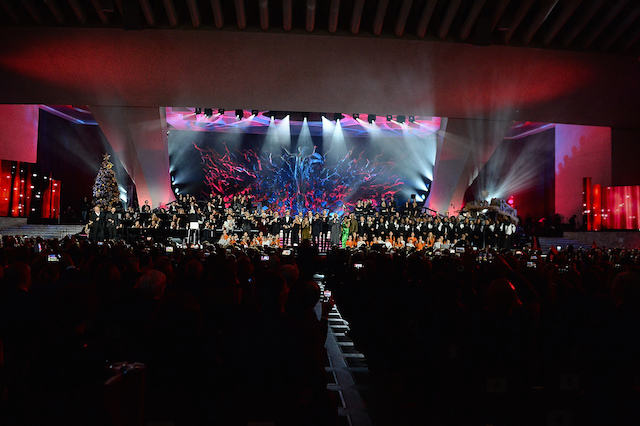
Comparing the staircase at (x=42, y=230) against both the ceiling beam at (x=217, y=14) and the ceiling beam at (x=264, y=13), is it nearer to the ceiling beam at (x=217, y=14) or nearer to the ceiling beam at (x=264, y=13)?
the ceiling beam at (x=217, y=14)

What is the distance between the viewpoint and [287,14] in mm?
10375

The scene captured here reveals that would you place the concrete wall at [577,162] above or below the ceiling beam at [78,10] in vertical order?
below

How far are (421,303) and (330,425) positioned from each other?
1.99m

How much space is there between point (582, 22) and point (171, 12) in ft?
29.1

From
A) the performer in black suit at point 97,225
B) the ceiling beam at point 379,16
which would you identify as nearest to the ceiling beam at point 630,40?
the ceiling beam at point 379,16

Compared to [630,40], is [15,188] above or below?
below

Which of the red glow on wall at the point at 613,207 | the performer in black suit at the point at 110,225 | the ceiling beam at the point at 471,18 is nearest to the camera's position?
the ceiling beam at the point at 471,18

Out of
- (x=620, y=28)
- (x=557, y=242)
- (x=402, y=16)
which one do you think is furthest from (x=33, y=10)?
(x=557, y=242)

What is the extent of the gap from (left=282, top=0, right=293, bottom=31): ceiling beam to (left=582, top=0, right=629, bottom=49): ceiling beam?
22.1 feet

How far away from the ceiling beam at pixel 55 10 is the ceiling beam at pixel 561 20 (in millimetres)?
10718

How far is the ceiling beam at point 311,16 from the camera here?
993cm

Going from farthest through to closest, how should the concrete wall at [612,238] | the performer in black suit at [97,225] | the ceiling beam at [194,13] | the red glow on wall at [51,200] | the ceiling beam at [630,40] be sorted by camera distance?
the red glow on wall at [51,200] < the concrete wall at [612,238] < the performer in black suit at [97,225] < the ceiling beam at [630,40] < the ceiling beam at [194,13]

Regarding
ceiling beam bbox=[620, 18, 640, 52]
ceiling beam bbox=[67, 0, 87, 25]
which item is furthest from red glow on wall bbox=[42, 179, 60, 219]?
ceiling beam bbox=[620, 18, 640, 52]

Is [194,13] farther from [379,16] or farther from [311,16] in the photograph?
[379,16]
